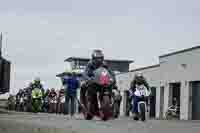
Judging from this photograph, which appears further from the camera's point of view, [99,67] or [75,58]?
[75,58]

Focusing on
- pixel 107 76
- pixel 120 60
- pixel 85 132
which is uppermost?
pixel 120 60

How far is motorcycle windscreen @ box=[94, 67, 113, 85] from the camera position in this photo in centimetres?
1470

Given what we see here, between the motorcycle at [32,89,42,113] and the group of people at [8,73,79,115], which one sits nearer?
the group of people at [8,73,79,115]

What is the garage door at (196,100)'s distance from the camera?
40.3 m

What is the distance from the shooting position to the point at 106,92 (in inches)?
580

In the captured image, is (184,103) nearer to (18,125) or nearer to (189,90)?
(189,90)

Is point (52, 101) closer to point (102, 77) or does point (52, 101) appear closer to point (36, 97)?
point (36, 97)

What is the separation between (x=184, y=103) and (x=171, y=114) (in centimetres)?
216

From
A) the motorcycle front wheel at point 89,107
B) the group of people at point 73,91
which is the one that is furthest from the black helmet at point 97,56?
the motorcycle front wheel at point 89,107

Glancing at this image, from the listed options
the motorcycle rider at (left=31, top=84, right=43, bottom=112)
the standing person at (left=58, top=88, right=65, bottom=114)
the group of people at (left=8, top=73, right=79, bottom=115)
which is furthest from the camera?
the standing person at (left=58, top=88, right=65, bottom=114)

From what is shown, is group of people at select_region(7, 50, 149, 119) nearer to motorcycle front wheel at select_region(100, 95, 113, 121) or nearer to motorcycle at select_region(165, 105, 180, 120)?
motorcycle front wheel at select_region(100, 95, 113, 121)

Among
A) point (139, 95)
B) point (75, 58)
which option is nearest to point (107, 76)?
point (139, 95)

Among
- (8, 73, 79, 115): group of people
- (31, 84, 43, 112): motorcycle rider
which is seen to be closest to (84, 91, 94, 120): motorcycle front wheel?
(8, 73, 79, 115): group of people

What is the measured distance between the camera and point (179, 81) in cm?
4450
